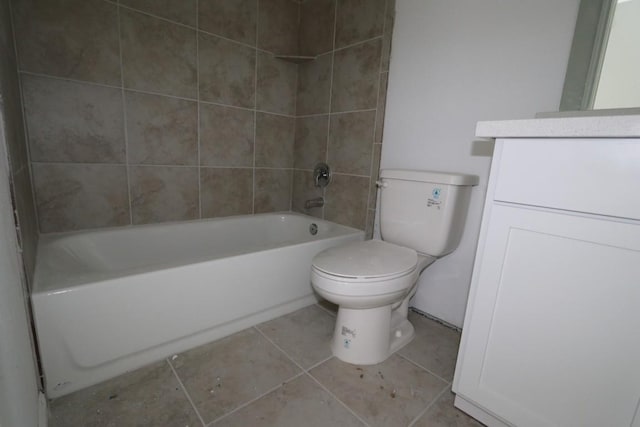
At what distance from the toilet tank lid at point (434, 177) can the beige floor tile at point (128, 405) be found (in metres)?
1.22

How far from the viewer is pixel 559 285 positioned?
2.39ft

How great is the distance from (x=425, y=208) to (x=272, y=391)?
959mm

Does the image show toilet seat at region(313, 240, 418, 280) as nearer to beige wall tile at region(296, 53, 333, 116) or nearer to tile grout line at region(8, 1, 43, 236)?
beige wall tile at region(296, 53, 333, 116)

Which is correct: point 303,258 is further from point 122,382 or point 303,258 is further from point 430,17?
point 430,17

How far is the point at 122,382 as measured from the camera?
1.03 m

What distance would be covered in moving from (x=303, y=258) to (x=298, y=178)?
2.94ft

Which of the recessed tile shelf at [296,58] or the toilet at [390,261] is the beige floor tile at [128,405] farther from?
the recessed tile shelf at [296,58]

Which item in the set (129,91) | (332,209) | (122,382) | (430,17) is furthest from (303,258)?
(430,17)

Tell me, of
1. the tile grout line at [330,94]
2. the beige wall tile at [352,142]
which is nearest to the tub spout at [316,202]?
the tile grout line at [330,94]

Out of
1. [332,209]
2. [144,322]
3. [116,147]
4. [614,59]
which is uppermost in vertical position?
[614,59]

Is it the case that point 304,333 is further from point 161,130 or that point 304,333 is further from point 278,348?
point 161,130

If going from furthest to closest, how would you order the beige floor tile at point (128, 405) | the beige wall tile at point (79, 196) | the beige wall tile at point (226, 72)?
the beige wall tile at point (226, 72) → the beige wall tile at point (79, 196) → the beige floor tile at point (128, 405)

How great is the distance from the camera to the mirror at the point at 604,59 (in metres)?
0.97

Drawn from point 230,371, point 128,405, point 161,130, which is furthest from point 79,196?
point 230,371
